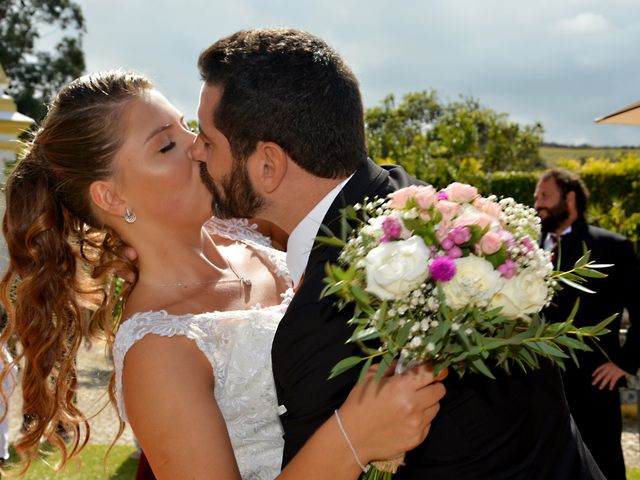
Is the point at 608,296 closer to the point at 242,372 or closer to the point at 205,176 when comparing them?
the point at 242,372

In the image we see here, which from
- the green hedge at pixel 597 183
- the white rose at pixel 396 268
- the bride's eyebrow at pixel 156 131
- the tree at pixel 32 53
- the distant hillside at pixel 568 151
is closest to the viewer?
the white rose at pixel 396 268

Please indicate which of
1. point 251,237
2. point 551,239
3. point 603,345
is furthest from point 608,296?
point 251,237

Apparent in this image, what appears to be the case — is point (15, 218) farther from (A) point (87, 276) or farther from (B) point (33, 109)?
(B) point (33, 109)

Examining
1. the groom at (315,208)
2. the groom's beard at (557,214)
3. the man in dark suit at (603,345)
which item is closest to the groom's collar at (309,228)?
the groom at (315,208)

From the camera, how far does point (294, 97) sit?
260 centimetres

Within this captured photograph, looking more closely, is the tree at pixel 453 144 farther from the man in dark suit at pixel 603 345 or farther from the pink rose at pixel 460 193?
the pink rose at pixel 460 193

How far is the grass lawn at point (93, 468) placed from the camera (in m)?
8.23

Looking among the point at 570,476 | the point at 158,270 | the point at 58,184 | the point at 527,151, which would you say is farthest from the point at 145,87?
the point at 527,151

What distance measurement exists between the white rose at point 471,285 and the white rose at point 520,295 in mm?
37

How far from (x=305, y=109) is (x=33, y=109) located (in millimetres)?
38024

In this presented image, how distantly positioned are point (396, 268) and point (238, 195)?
39.6 inches

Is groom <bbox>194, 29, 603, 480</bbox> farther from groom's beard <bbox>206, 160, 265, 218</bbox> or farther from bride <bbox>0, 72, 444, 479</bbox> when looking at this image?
bride <bbox>0, 72, 444, 479</bbox>

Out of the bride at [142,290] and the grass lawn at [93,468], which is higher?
the bride at [142,290]

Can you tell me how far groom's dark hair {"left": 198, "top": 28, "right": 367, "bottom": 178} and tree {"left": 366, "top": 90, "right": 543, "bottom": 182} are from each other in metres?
11.6
